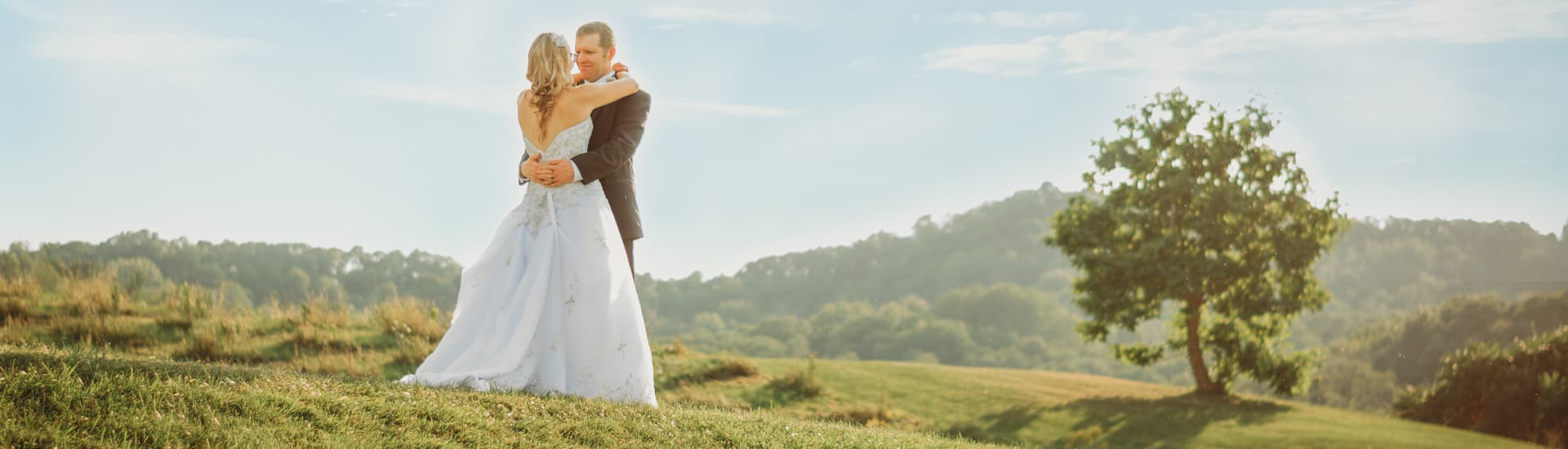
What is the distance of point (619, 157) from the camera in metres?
8.96

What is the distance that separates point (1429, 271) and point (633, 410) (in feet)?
214

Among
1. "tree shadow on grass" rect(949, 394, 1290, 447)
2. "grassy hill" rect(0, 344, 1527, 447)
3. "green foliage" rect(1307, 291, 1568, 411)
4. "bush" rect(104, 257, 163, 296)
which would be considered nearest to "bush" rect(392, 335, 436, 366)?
"bush" rect(104, 257, 163, 296)

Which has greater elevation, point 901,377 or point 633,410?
point 633,410

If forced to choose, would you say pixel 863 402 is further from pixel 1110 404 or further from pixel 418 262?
pixel 418 262

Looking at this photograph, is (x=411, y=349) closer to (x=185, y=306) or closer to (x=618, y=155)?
(x=185, y=306)

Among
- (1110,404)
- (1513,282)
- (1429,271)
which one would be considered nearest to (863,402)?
(1110,404)

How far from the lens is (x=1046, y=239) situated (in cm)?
2606

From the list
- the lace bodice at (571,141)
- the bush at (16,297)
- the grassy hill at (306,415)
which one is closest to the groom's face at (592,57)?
the lace bodice at (571,141)

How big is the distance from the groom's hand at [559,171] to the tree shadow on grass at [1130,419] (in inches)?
493

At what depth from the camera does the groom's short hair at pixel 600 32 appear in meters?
8.88

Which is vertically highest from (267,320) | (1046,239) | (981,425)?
(1046,239)

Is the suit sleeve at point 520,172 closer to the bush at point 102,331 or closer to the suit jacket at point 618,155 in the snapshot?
the suit jacket at point 618,155

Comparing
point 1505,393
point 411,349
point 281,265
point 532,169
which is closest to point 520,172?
point 532,169

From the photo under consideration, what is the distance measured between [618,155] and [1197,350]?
822 inches
